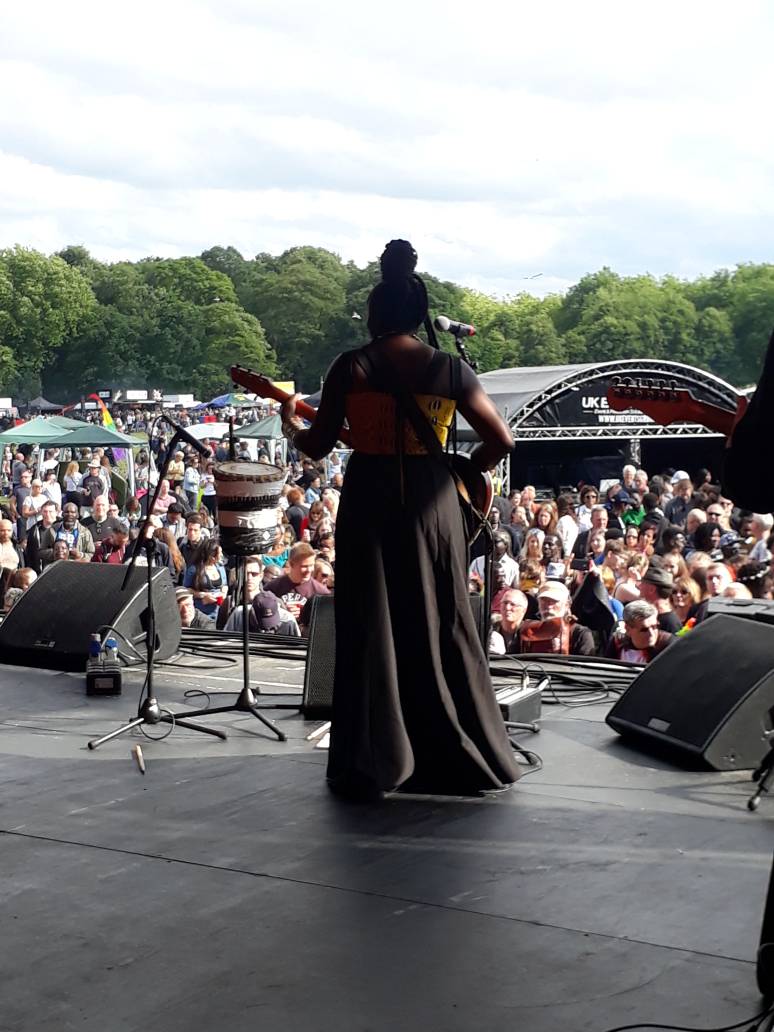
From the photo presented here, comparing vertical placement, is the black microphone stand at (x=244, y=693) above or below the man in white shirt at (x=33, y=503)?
below

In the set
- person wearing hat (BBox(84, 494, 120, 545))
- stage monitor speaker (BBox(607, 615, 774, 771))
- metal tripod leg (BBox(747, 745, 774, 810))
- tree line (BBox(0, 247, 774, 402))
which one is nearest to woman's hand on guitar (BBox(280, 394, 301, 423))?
stage monitor speaker (BBox(607, 615, 774, 771))

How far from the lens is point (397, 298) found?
461 cm

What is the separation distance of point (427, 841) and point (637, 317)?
81.2m

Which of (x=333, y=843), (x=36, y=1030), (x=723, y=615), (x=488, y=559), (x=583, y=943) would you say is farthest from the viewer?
(x=723, y=615)

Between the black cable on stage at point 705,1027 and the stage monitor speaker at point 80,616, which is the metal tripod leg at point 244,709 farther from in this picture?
the black cable on stage at point 705,1027

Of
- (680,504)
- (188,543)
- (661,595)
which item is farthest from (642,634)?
(680,504)

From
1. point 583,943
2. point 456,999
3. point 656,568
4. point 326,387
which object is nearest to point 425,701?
point 326,387

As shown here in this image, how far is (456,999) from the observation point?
2850mm

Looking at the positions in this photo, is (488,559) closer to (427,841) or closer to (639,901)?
(427,841)

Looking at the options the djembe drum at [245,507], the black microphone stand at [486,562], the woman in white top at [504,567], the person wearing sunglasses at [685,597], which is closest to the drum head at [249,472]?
the djembe drum at [245,507]

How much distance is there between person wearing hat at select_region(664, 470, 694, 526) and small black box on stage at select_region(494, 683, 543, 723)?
913cm

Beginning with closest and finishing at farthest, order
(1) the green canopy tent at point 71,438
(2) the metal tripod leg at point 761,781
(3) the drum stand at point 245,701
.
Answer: (2) the metal tripod leg at point 761,781
(3) the drum stand at point 245,701
(1) the green canopy tent at point 71,438

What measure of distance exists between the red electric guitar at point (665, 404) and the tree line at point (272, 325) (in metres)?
67.8

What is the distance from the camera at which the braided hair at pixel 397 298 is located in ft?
15.1
